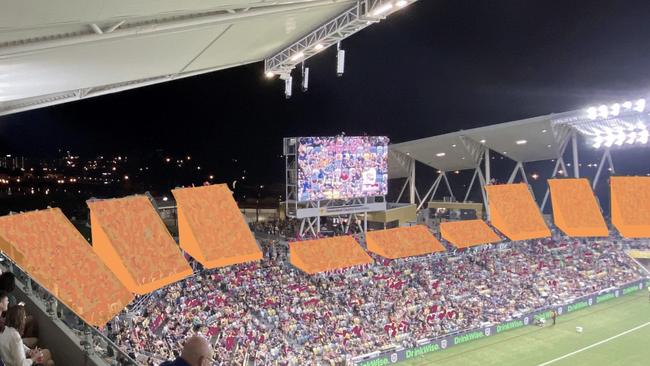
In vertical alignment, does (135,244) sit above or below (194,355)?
below

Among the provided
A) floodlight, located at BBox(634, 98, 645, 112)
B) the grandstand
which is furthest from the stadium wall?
floodlight, located at BBox(634, 98, 645, 112)

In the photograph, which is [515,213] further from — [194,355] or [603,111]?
[194,355]

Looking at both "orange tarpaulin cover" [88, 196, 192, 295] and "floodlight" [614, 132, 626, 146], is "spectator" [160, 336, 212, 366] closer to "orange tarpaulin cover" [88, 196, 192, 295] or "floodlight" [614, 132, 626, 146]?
"orange tarpaulin cover" [88, 196, 192, 295]

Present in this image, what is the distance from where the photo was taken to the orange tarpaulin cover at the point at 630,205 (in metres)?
29.7

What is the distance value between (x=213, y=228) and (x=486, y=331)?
14.3m

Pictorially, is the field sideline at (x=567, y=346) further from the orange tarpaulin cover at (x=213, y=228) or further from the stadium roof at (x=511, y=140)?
the stadium roof at (x=511, y=140)

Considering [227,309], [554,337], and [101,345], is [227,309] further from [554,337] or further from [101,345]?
[554,337]

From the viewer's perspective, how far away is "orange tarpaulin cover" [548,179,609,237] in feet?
97.5

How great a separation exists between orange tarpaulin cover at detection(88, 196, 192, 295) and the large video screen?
10595 millimetres

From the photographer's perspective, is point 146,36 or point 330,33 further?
point 330,33

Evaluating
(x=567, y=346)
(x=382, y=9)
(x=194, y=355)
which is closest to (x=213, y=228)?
(x=382, y=9)

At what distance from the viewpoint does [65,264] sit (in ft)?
38.8

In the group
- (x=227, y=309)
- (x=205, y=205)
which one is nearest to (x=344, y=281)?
(x=227, y=309)

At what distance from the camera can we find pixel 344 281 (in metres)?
23.9
